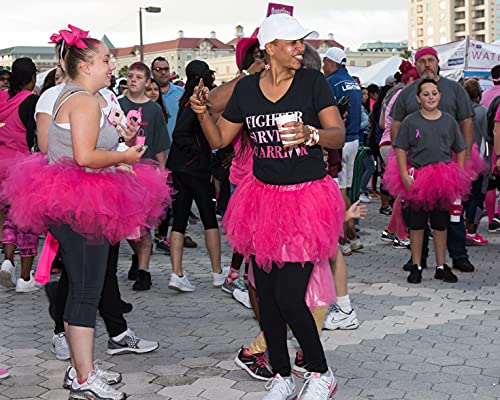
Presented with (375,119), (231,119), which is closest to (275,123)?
(231,119)

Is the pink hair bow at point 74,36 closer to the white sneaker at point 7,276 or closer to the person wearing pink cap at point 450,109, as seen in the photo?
the white sneaker at point 7,276

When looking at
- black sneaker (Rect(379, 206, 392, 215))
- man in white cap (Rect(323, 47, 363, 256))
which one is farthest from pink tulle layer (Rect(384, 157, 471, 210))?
black sneaker (Rect(379, 206, 392, 215))

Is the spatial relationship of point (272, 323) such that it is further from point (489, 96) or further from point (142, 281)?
point (489, 96)

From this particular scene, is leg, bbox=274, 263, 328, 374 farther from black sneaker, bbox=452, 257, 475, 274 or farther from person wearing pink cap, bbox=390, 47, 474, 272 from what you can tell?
black sneaker, bbox=452, 257, 475, 274

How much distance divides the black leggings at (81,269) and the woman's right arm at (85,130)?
0.44 m

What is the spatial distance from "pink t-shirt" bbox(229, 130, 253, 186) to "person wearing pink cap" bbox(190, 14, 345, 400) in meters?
0.76

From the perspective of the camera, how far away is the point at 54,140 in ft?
14.4

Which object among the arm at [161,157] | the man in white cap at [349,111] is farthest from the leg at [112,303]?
the man in white cap at [349,111]

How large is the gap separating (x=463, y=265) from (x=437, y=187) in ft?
3.57

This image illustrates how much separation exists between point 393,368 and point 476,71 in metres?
16.2

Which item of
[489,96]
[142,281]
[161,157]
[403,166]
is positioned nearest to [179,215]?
[142,281]

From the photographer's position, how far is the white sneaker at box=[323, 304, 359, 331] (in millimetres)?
5834

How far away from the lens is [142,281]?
732cm

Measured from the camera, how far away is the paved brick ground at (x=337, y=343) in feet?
15.3
